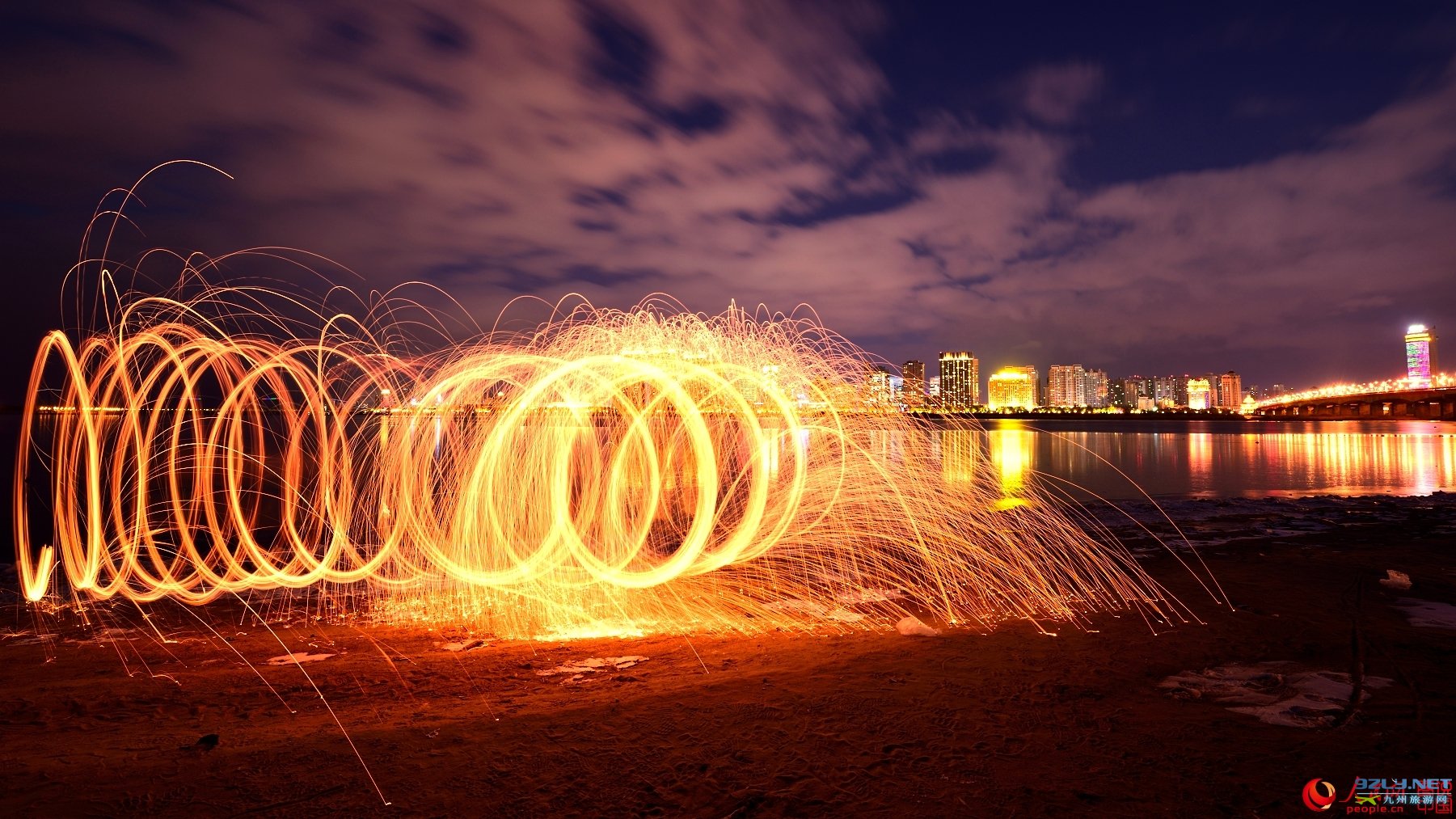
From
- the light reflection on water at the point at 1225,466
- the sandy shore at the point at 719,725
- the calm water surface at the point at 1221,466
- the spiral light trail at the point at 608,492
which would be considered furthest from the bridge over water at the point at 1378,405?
the sandy shore at the point at 719,725

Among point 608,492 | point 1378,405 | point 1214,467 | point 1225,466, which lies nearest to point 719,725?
point 608,492

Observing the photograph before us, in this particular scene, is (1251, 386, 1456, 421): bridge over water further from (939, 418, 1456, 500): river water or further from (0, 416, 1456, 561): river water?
(939, 418, 1456, 500): river water

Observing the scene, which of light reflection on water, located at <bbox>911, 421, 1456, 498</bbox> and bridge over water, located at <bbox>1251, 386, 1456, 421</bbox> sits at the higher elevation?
bridge over water, located at <bbox>1251, 386, 1456, 421</bbox>

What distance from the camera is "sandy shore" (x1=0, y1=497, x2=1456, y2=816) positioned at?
183 inches

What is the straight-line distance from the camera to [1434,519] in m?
17.2

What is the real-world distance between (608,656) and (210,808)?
388 cm

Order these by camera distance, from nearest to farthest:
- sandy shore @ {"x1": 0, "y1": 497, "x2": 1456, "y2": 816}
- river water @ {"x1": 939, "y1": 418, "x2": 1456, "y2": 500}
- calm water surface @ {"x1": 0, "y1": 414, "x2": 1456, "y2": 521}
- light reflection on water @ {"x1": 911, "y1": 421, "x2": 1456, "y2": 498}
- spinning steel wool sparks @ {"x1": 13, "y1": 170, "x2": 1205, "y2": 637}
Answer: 1. sandy shore @ {"x1": 0, "y1": 497, "x2": 1456, "y2": 816}
2. spinning steel wool sparks @ {"x1": 13, "y1": 170, "x2": 1205, "y2": 637}
3. calm water surface @ {"x1": 0, "y1": 414, "x2": 1456, "y2": 521}
4. light reflection on water @ {"x1": 911, "y1": 421, "x2": 1456, "y2": 498}
5. river water @ {"x1": 939, "y1": 418, "x2": 1456, "y2": 500}

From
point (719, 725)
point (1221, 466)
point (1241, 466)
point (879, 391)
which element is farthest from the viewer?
point (1221, 466)

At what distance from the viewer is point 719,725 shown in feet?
18.8

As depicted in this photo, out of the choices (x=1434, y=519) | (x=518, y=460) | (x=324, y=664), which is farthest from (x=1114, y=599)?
(x=1434, y=519)

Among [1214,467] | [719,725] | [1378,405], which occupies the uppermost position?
[1378,405]

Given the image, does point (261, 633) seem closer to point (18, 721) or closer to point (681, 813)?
point (18, 721)

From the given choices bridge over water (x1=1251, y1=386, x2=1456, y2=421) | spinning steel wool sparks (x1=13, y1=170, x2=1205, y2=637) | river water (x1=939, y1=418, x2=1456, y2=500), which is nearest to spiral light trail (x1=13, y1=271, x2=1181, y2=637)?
spinning steel wool sparks (x1=13, y1=170, x2=1205, y2=637)

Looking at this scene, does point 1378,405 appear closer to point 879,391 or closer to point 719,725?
point 879,391
